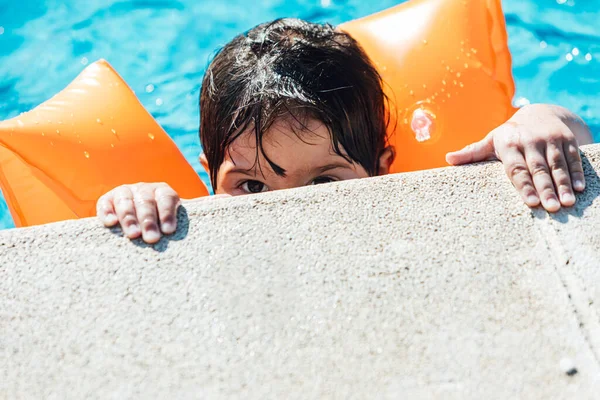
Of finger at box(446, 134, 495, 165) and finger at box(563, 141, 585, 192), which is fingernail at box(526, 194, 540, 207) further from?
finger at box(446, 134, 495, 165)

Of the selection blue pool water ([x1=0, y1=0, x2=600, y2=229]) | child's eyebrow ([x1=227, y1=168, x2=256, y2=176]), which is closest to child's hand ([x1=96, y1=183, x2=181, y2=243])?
child's eyebrow ([x1=227, y1=168, x2=256, y2=176])

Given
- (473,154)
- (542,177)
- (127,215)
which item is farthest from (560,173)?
(127,215)

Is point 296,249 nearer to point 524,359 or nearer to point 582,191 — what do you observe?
point 524,359

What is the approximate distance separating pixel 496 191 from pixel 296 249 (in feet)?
1.90

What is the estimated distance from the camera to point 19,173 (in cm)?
260

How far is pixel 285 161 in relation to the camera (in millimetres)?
2324

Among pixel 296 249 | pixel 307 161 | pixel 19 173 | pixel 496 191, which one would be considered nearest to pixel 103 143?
pixel 19 173

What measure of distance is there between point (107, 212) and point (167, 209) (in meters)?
0.17

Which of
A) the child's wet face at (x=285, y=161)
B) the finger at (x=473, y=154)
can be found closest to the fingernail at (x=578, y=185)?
the finger at (x=473, y=154)

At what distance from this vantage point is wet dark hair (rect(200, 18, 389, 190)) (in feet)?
7.68

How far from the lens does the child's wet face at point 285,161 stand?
2324 mm

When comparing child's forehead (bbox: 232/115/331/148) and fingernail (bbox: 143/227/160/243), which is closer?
fingernail (bbox: 143/227/160/243)

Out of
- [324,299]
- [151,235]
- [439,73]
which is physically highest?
[151,235]

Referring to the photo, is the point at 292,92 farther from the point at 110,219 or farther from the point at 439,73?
the point at 439,73
